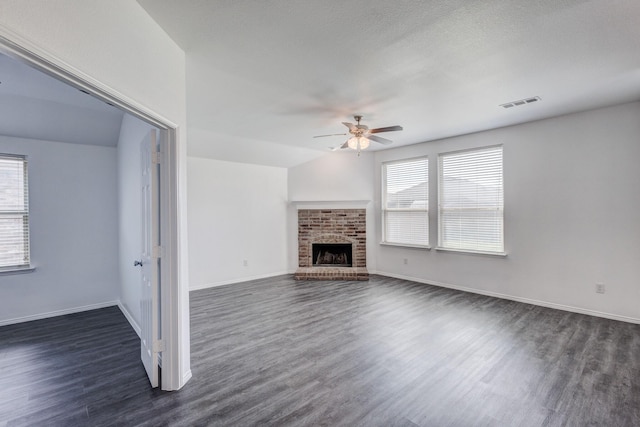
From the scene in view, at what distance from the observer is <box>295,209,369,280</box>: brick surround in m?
6.34

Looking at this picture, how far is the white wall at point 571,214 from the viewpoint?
3602 mm

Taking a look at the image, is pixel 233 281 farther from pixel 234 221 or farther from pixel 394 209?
pixel 394 209

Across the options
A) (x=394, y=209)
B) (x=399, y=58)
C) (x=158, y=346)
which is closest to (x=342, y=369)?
(x=158, y=346)

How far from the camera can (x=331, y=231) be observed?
6.39 metres

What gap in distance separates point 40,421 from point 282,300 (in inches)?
115

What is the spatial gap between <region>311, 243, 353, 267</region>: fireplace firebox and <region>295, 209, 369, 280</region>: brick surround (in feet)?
0.50

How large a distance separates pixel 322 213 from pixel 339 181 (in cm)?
81

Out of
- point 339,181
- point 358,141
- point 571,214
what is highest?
point 358,141

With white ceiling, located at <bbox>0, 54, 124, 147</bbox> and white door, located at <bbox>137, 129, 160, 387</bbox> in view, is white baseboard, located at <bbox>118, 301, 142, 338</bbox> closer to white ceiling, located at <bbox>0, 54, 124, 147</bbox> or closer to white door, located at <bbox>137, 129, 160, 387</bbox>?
white door, located at <bbox>137, 129, 160, 387</bbox>

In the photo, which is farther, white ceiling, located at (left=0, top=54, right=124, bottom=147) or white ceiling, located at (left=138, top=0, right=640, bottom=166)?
white ceiling, located at (left=0, top=54, right=124, bottom=147)

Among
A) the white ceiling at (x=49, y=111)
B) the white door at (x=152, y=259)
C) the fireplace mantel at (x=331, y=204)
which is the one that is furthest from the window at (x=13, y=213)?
the fireplace mantel at (x=331, y=204)

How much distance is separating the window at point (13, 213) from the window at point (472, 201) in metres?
6.43

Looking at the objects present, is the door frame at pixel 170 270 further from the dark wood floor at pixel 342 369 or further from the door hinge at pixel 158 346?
the dark wood floor at pixel 342 369

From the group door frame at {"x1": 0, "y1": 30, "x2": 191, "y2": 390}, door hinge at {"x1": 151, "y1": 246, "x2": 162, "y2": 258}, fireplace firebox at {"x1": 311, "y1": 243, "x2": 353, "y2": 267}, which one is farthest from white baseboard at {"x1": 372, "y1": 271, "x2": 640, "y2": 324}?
door hinge at {"x1": 151, "y1": 246, "x2": 162, "y2": 258}
